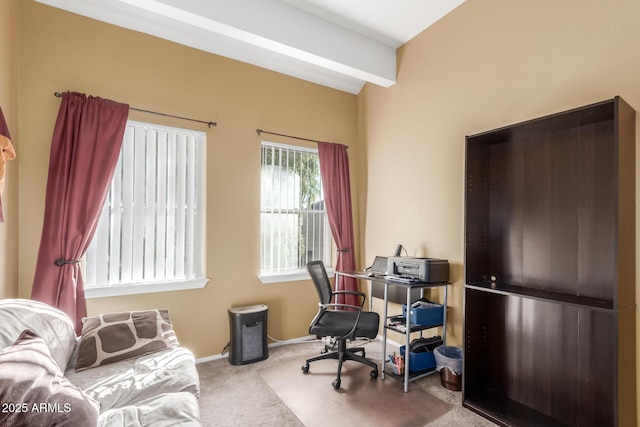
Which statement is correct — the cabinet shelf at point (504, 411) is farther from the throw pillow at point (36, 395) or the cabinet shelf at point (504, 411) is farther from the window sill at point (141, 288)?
the window sill at point (141, 288)

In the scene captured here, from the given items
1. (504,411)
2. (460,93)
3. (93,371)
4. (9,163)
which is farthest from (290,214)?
(504,411)

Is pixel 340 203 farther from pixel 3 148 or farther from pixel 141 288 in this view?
pixel 3 148

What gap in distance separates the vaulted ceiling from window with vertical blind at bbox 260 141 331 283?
40.1 inches

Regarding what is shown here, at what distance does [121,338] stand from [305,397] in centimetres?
143

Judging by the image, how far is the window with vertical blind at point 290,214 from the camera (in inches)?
145

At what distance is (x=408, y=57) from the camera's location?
3.57m

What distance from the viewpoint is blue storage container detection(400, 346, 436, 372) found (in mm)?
2900

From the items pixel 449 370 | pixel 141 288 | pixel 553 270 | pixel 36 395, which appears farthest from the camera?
pixel 141 288

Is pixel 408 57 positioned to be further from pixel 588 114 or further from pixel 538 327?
pixel 538 327

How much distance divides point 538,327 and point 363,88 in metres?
3.30

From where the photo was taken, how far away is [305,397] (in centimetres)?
255

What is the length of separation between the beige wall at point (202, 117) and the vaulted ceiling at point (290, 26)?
0.36ft

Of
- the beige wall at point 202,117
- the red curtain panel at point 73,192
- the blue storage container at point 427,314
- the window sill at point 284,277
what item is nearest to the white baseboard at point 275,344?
the beige wall at point 202,117

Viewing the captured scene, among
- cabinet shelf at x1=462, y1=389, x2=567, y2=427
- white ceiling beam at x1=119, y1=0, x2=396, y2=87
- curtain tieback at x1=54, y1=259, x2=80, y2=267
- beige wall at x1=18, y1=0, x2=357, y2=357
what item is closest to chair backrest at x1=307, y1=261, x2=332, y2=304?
beige wall at x1=18, y1=0, x2=357, y2=357
